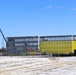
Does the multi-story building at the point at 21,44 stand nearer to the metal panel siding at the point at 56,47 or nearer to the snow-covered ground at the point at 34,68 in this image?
the metal panel siding at the point at 56,47

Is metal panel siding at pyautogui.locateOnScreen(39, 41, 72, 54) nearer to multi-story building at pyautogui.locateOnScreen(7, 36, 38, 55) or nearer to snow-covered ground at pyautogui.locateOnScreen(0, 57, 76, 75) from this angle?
multi-story building at pyautogui.locateOnScreen(7, 36, 38, 55)

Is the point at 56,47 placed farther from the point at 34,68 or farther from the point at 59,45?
the point at 34,68

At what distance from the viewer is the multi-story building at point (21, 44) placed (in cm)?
16323

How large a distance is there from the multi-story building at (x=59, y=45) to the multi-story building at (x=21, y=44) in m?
6.65

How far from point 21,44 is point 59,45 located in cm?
2386

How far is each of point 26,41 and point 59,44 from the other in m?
22.1

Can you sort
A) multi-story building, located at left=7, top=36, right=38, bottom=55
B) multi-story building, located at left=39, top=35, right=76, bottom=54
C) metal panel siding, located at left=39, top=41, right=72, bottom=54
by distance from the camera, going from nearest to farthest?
1. multi-story building, located at left=39, top=35, right=76, bottom=54
2. metal panel siding, located at left=39, top=41, right=72, bottom=54
3. multi-story building, located at left=7, top=36, right=38, bottom=55

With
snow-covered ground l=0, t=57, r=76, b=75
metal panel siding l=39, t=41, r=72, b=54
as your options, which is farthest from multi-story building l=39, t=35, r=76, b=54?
snow-covered ground l=0, t=57, r=76, b=75

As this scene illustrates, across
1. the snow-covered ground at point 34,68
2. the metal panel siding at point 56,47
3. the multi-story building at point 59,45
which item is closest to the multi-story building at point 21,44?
the metal panel siding at point 56,47

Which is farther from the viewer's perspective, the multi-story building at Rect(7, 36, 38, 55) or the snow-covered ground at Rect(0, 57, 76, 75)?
the multi-story building at Rect(7, 36, 38, 55)

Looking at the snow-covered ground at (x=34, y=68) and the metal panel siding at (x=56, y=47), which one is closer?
the snow-covered ground at (x=34, y=68)

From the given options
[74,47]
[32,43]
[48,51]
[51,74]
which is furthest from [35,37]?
[51,74]

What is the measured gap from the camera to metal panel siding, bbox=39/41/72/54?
152000 millimetres

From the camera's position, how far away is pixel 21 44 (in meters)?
168
